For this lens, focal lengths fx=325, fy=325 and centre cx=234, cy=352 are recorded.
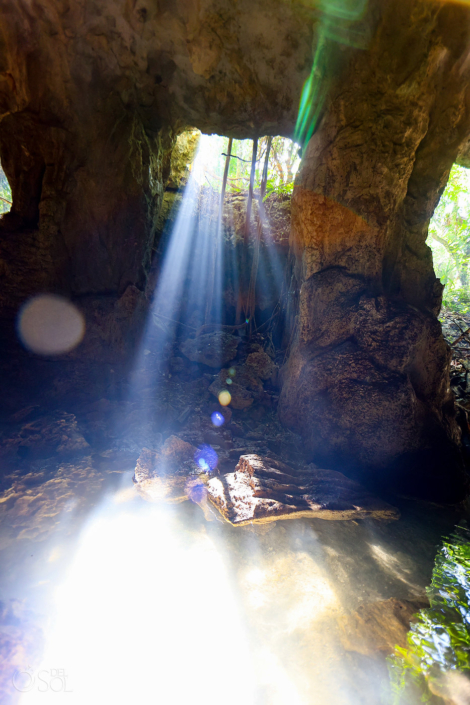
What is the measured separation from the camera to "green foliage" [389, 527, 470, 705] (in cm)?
148

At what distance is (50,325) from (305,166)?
392 cm

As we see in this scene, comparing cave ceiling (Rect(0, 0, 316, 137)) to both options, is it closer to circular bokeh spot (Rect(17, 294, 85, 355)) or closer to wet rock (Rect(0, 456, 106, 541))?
circular bokeh spot (Rect(17, 294, 85, 355))

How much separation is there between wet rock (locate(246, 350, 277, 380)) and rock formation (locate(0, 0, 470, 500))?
95 cm

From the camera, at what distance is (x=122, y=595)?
74.5 inches

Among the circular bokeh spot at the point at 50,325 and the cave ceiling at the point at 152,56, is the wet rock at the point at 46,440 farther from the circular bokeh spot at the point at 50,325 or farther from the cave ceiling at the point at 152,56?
the cave ceiling at the point at 152,56

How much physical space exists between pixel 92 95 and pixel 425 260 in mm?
4726

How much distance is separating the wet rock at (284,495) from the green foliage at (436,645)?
858mm

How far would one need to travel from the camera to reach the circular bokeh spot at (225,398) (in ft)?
16.4

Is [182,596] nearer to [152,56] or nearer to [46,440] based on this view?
[46,440]

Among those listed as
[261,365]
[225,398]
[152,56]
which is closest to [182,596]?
[225,398]

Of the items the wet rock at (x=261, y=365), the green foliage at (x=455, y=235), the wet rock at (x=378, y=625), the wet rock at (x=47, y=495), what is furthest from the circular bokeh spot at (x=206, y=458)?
the green foliage at (x=455, y=235)

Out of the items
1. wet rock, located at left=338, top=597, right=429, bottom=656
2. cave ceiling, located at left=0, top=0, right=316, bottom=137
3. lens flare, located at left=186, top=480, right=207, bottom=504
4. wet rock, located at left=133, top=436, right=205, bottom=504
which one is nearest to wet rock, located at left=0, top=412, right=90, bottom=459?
wet rock, located at left=133, top=436, right=205, bottom=504

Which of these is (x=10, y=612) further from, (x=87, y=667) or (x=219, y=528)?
(x=219, y=528)

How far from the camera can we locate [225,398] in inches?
198
